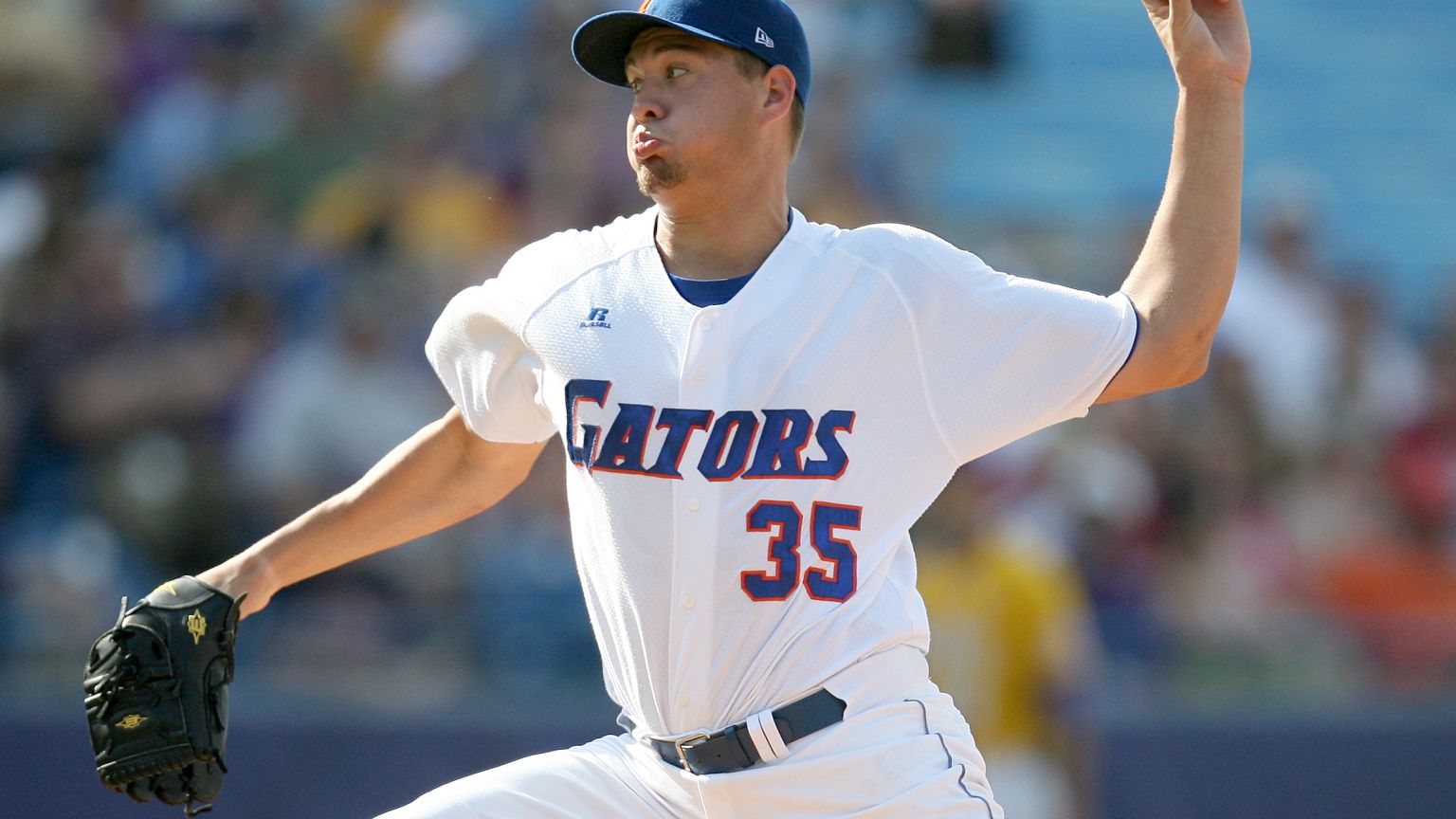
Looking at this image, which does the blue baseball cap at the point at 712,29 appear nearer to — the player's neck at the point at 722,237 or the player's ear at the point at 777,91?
the player's ear at the point at 777,91

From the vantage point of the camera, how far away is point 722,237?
349 cm

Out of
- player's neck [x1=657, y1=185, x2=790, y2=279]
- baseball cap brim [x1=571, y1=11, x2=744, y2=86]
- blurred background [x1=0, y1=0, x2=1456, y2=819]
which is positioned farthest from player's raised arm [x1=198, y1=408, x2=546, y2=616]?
blurred background [x1=0, y1=0, x2=1456, y2=819]

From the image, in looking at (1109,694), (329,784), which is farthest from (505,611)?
(1109,694)

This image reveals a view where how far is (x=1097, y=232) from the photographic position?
964 cm

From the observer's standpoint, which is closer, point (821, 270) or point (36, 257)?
point (821, 270)

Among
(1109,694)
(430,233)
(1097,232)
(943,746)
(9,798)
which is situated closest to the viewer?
(943,746)

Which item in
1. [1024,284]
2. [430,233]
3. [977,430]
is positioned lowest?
[977,430]

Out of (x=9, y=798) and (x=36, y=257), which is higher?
(x=36, y=257)

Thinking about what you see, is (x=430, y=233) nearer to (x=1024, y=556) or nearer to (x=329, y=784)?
(x=329, y=784)

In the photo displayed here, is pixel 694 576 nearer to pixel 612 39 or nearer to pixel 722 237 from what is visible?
pixel 722 237

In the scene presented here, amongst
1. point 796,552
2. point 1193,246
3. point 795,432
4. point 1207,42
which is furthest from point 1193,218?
point 796,552

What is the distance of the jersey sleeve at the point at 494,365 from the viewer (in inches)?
140

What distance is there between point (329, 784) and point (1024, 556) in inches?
108

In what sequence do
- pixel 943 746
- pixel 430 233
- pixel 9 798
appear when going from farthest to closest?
pixel 430 233
pixel 9 798
pixel 943 746
